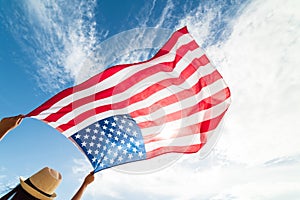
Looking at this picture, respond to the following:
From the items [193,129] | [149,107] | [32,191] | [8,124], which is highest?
[149,107]

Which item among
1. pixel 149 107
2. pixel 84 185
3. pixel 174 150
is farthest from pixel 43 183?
pixel 149 107

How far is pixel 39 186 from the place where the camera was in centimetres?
253

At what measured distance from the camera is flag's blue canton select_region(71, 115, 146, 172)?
5.97m

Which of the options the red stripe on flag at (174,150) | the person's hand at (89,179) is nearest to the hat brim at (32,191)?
the person's hand at (89,179)

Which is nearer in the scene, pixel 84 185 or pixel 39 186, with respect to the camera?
pixel 39 186

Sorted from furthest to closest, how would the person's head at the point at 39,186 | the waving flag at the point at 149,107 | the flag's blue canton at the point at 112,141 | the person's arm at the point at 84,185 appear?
the waving flag at the point at 149,107 < the flag's blue canton at the point at 112,141 < the person's arm at the point at 84,185 < the person's head at the point at 39,186

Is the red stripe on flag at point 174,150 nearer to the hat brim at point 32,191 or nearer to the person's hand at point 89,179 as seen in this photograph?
the person's hand at point 89,179

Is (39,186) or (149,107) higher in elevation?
(149,107)

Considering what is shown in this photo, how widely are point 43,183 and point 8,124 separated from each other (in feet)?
3.77

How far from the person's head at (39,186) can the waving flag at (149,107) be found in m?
3.21

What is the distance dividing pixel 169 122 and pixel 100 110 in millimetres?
1782

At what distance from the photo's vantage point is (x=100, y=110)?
6.32 m

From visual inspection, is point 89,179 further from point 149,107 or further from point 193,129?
point 193,129

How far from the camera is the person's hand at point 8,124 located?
3.21 meters
